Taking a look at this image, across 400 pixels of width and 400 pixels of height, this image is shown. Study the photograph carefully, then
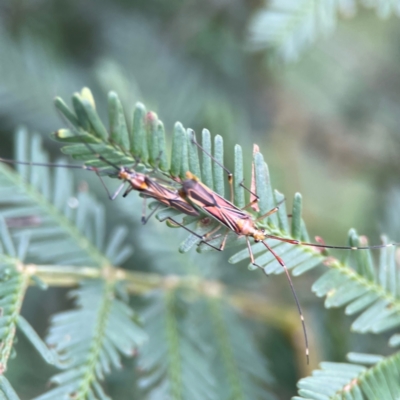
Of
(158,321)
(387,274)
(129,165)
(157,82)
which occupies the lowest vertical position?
(158,321)

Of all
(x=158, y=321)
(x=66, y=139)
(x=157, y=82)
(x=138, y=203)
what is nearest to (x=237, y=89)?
(x=157, y=82)

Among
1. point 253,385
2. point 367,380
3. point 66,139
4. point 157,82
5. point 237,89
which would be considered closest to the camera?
point 66,139

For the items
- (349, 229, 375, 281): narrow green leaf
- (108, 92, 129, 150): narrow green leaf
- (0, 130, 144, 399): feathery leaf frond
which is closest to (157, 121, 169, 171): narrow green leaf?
(108, 92, 129, 150): narrow green leaf

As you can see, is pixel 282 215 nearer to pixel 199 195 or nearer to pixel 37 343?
pixel 199 195

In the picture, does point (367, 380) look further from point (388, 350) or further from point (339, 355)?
point (388, 350)

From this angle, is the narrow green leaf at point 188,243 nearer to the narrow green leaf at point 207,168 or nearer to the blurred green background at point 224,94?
the narrow green leaf at point 207,168

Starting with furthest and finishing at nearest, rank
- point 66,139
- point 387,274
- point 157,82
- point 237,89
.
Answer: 1. point 237,89
2. point 157,82
3. point 387,274
4. point 66,139

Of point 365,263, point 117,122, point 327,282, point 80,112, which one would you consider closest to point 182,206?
point 117,122
